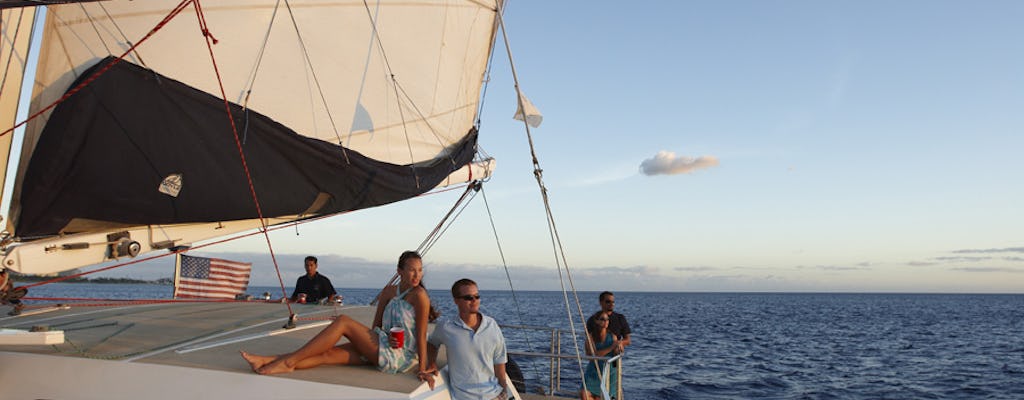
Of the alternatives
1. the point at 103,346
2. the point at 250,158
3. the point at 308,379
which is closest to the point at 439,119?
the point at 250,158

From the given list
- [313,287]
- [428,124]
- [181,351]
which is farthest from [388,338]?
[428,124]

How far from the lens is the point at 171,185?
23.2 feet

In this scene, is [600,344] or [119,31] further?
[600,344]

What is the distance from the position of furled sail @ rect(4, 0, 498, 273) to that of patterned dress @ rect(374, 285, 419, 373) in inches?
107

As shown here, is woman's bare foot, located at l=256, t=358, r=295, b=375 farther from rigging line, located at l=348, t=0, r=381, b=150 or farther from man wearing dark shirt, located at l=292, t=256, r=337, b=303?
man wearing dark shirt, located at l=292, t=256, r=337, b=303

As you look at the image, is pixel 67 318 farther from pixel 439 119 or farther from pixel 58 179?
pixel 439 119

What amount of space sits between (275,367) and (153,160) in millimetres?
3464

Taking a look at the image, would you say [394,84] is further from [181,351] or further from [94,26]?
[181,351]

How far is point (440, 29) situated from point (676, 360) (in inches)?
660

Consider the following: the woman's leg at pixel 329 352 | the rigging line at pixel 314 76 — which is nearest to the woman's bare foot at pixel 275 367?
the woman's leg at pixel 329 352

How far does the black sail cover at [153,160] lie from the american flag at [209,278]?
3034mm

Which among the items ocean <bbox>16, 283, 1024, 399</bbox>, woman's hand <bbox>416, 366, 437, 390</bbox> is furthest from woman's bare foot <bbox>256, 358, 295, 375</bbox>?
ocean <bbox>16, 283, 1024, 399</bbox>

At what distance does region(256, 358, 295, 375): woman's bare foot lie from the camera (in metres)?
4.47

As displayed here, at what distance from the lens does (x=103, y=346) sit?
5504mm
